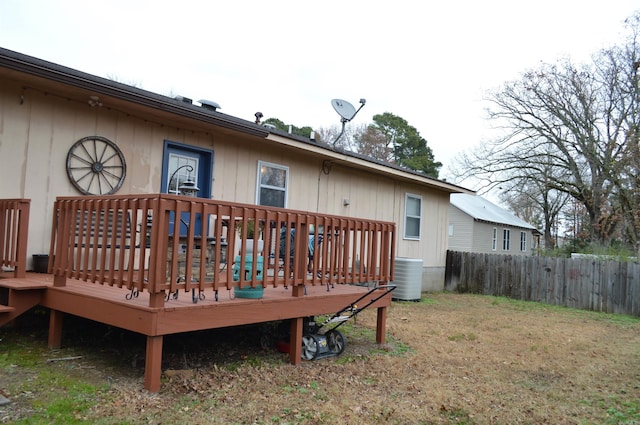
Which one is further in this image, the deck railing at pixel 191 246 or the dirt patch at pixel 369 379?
the deck railing at pixel 191 246

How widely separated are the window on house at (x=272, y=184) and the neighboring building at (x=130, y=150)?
17 millimetres

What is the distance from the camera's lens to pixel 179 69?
973 inches

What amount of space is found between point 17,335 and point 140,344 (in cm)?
119

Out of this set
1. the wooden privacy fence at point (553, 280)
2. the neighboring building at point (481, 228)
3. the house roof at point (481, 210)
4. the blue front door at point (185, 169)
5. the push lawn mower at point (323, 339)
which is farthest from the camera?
the house roof at point (481, 210)

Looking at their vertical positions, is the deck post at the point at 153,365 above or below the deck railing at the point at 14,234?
below

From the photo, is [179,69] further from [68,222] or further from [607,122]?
[68,222]

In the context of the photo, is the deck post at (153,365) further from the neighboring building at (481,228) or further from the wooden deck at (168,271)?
the neighboring building at (481,228)

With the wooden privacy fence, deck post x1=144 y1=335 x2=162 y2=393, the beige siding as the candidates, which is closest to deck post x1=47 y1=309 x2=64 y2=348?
deck post x1=144 y1=335 x2=162 y2=393

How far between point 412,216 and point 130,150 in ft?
24.1

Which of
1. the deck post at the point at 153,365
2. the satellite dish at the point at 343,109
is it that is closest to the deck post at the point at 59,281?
the deck post at the point at 153,365

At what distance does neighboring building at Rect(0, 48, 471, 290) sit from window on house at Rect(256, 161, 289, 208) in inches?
0.7

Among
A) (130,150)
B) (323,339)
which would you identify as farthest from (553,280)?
(130,150)

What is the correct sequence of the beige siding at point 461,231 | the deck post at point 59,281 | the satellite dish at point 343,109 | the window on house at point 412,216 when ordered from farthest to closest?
the beige siding at point 461,231 < the window on house at point 412,216 < the satellite dish at point 343,109 < the deck post at point 59,281

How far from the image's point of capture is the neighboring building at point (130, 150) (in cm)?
488
